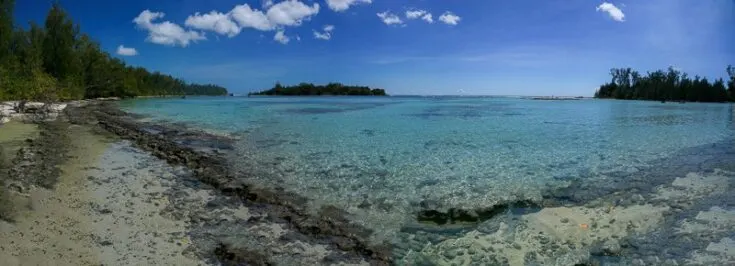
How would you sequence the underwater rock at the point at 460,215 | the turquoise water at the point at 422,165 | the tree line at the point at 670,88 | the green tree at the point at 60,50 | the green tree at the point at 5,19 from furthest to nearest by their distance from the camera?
the tree line at the point at 670,88
the green tree at the point at 60,50
the green tree at the point at 5,19
the turquoise water at the point at 422,165
the underwater rock at the point at 460,215

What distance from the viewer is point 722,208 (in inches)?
359

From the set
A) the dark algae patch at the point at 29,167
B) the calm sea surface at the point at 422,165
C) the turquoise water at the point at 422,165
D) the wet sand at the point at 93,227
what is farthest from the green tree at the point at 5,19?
the wet sand at the point at 93,227

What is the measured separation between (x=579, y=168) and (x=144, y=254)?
12498mm

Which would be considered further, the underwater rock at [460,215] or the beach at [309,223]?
the underwater rock at [460,215]

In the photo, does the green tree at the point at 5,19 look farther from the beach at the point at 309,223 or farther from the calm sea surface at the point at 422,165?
the beach at the point at 309,223

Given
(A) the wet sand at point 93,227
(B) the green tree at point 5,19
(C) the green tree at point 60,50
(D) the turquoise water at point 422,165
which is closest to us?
(A) the wet sand at point 93,227

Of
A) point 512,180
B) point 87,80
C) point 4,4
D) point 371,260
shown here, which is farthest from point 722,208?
point 87,80

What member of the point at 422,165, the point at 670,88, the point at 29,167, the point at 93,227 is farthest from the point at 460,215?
the point at 670,88

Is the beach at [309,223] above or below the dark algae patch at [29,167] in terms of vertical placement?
below

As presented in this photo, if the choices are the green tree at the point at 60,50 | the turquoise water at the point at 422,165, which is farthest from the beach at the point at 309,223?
the green tree at the point at 60,50

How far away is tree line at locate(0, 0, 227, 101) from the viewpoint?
134 feet

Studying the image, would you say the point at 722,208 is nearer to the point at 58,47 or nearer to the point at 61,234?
the point at 61,234

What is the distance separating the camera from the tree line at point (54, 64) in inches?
1612

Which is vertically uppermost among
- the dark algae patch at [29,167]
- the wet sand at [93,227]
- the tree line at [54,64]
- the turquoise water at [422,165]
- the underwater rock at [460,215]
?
the tree line at [54,64]
